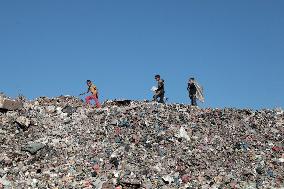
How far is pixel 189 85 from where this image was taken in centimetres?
2469

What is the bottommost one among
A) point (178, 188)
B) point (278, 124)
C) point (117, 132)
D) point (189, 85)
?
point (178, 188)

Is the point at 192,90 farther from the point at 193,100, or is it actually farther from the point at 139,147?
the point at 139,147

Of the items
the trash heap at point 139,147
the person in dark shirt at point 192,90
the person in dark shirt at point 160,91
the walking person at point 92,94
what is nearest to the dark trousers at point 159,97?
the person in dark shirt at point 160,91

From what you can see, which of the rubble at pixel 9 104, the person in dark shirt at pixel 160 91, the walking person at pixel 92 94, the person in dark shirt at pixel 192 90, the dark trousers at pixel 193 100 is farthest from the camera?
the dark trousers at pixel 193 100

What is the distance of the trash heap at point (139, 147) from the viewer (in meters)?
18.0

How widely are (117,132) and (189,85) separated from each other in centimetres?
549

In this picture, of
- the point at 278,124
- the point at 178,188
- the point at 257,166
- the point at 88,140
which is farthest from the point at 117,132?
the point at 278,124

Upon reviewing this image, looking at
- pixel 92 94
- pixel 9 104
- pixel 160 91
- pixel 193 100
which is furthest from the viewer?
pixel 193 100

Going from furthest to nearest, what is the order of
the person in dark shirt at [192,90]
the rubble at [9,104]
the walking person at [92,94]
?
the person in dark shirt at [192,90]
the walking person at [92,94]
the rubble at [9,104]

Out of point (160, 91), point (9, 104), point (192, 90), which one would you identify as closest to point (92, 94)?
point (160, 91)

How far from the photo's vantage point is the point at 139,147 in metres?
19.8

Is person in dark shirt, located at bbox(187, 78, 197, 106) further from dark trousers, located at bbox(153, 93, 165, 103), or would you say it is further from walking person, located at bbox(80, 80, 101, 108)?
walking person, located at bbox(80, 80, 101, 108)

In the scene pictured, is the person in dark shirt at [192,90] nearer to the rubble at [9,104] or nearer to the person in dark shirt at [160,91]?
the person in dark shirt at [160,91]

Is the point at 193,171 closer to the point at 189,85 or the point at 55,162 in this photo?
the point at 55,162
